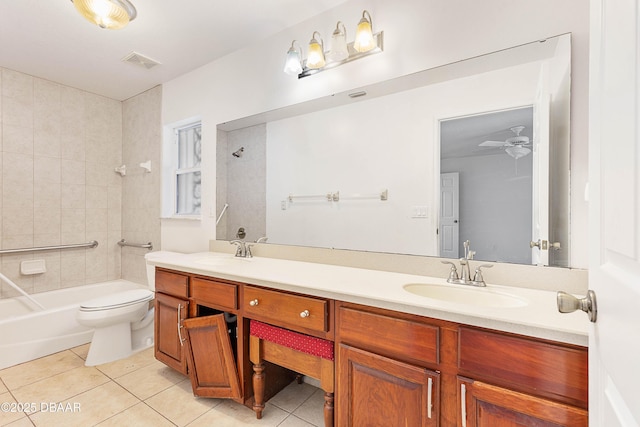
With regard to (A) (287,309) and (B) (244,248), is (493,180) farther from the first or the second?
(B) (244,248)

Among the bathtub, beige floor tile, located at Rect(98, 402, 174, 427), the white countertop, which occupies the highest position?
→ the white countertop

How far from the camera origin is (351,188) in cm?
172

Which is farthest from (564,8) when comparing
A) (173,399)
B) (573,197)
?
(173,399)

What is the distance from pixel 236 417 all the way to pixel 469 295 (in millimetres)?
1353

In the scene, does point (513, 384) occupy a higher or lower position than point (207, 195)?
lower

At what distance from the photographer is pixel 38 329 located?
7.39 ft

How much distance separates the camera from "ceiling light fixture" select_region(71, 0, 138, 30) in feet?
4.95

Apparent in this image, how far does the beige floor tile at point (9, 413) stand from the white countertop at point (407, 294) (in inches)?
39.8

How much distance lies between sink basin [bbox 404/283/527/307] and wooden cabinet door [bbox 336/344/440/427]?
1.12ft

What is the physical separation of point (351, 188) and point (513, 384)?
1158mm

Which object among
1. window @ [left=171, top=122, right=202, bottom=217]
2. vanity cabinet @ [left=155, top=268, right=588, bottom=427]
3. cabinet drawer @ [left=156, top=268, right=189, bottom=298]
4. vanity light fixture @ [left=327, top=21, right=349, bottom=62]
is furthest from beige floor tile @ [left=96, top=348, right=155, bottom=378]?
vanity light fixture @ [left=327, top=21, right=349, bottom=62]

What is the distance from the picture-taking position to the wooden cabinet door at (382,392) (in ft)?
3.12

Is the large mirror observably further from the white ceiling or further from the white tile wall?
the white tile wall

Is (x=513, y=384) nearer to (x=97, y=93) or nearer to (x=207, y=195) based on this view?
(x=207, y=195)
